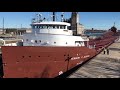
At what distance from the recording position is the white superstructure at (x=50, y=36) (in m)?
13.5

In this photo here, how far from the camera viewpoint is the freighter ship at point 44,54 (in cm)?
1151

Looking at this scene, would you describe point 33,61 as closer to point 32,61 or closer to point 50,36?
point 32,61

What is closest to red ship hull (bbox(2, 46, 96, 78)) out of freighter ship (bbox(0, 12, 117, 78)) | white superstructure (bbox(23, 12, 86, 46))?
freighter ship (bbox(0, 12, 117, 78))

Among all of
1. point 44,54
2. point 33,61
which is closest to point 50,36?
point 44,54

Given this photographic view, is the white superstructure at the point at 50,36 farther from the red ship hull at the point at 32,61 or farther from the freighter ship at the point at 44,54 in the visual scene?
the red ship hull at the point at 32,61

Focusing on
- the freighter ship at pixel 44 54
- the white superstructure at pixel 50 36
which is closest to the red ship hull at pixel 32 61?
the freighter ship at pixel 44 54

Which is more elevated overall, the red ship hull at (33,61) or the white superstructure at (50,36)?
the white superstructure at (50,36)

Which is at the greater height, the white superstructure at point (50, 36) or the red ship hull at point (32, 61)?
the white superstructure at point (50, 36)

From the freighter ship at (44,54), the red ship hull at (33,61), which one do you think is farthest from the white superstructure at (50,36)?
the red ship hull at (33,61)

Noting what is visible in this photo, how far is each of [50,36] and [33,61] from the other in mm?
2455

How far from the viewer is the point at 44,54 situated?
11820 millimetres

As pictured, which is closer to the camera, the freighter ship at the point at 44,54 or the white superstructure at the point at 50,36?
the freighter ship at the point at 44,54
